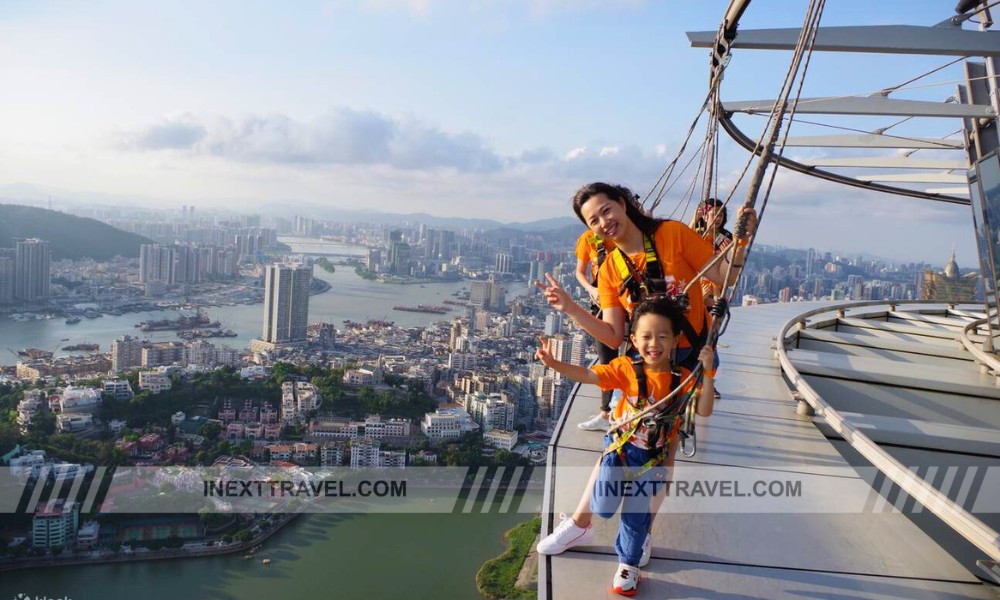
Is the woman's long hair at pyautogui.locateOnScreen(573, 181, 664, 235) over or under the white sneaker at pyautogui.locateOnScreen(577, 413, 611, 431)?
over

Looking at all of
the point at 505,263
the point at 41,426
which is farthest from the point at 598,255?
the point at 505,263

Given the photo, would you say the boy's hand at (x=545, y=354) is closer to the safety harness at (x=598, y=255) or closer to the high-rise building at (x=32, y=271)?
the safety harness at (x=598, y=255)

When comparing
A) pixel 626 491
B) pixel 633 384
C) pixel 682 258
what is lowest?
pixel 626 491

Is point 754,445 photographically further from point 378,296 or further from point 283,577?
point 378,296


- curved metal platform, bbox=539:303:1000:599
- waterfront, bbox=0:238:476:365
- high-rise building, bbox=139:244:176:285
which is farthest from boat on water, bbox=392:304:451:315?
curved metal platform, bbox=539:303:1000:599

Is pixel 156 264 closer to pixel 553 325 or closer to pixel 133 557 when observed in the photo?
pixel 553 325

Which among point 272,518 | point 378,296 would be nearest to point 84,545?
point 272,518

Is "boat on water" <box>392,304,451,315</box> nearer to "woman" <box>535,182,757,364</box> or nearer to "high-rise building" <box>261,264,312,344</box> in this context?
"high-rise building" <box>261,264,312,344</box>

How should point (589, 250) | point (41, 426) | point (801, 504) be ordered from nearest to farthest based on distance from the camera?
point (801, 504)
point (589, 250)
point (41, 426)
